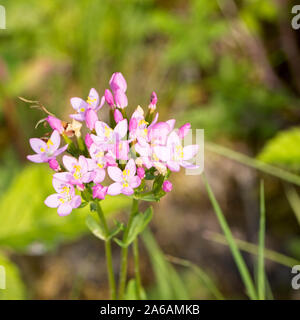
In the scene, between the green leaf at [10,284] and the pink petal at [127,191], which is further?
the green leaf at [10,284]

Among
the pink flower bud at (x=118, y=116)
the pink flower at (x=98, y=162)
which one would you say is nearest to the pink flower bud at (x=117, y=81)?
the pink flower bud at (x=118, y=116)

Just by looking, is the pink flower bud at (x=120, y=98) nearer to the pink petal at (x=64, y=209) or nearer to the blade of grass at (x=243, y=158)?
the pink petal at (x=64, y=209)

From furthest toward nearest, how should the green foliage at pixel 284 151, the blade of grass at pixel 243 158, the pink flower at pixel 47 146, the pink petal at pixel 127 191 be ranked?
the green foliage at pixel 284 151 → the blade of grass at pixel 243 158 → the pink flower at pixel 47 146 → the pink petal at pixel 127 191

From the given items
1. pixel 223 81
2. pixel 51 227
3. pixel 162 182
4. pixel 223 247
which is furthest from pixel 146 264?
pixel 162 182

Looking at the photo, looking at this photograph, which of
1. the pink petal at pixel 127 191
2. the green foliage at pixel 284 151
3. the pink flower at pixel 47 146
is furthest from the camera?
the green foliage at pixel 284 151

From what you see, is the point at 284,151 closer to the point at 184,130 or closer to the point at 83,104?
the point at 184,130

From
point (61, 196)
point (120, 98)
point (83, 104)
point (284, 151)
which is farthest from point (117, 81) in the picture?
point (284, 151)

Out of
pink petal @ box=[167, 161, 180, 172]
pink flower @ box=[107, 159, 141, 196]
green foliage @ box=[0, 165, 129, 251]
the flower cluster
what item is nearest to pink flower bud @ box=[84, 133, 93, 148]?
the flower cluster
